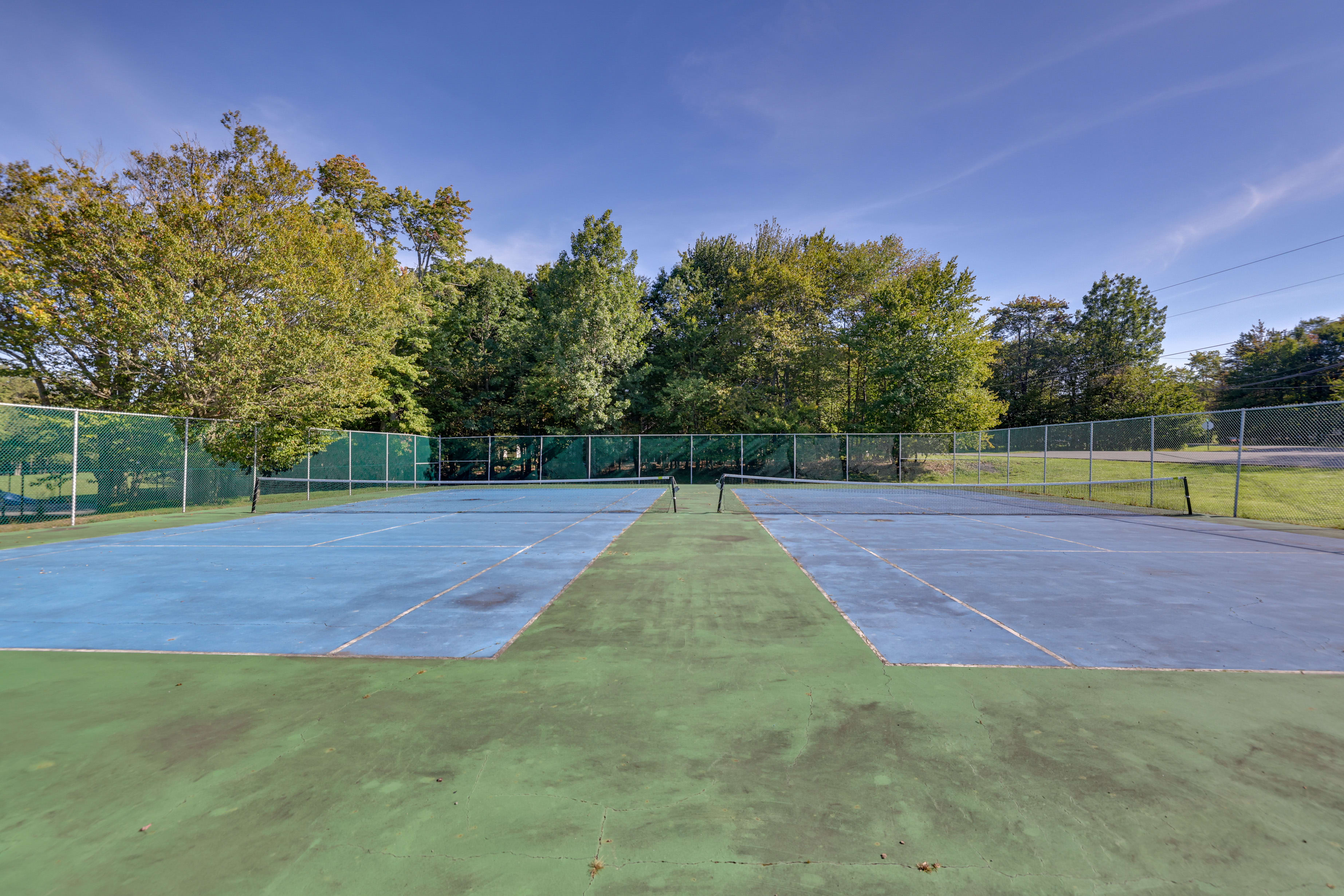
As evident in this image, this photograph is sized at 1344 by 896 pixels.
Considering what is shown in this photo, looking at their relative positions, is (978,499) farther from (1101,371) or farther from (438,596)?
(1101,371)

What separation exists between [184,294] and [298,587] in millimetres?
16164

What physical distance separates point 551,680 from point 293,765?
1.57 metres

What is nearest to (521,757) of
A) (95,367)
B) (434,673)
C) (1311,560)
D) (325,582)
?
(434,673)

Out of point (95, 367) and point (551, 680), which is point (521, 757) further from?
point (95, 367)

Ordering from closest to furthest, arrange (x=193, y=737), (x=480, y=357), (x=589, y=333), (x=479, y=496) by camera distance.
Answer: (x=193, y=737), (x=479, y=496), (x=589, y=333), (x=480, y=357)

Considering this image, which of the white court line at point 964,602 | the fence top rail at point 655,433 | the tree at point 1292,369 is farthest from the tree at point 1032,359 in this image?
the white court line at point 964,602

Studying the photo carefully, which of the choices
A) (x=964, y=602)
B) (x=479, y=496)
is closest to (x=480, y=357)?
(x=479, y=496)

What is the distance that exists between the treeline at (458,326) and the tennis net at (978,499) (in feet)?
28.4

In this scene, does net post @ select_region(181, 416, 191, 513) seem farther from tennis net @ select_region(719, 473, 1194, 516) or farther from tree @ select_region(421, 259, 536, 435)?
Result: tree @ select_region(421, 259, 536, 435)

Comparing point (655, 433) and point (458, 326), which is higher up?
point (458, 326)

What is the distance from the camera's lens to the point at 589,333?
1280 inches

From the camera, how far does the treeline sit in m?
17.8

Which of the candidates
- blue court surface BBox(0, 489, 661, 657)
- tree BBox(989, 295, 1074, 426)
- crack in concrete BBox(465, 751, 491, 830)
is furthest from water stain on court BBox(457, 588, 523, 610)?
tree BBox(989, 295, 1074, 426)

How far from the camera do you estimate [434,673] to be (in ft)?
13.9
